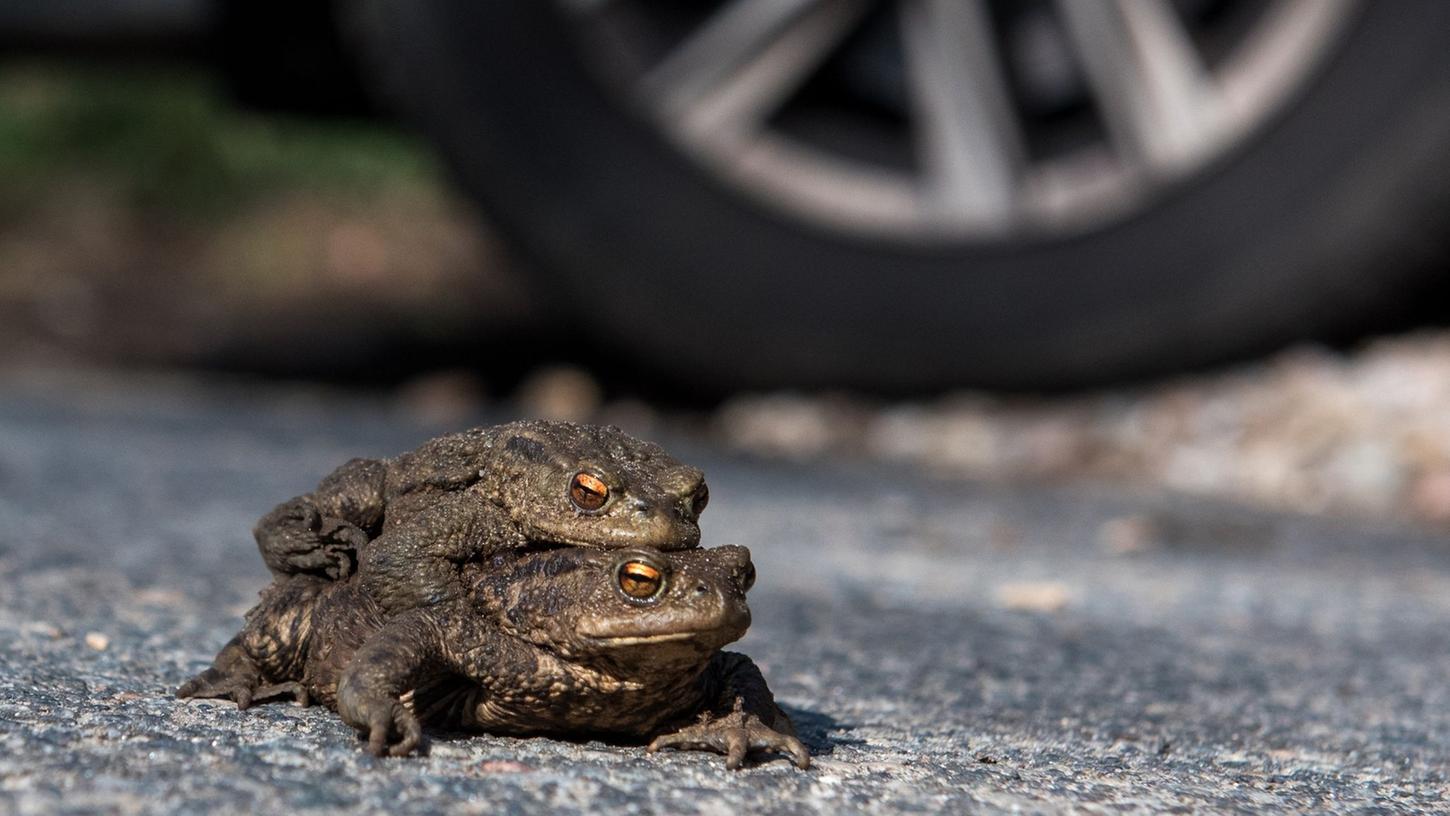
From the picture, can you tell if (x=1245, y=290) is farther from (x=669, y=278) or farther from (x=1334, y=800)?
(x=1334, y=800)

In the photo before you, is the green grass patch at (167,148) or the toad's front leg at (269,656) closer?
the toad's front leg at (269,656)

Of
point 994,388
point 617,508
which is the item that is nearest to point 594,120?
point 994,388

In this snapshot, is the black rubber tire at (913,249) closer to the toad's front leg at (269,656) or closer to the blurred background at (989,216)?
the blurred background at (989,216)

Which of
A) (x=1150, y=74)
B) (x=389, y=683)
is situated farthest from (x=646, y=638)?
(x=1150, y=74)

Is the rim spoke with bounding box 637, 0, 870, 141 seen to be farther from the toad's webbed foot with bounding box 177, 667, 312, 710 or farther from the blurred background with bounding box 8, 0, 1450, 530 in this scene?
the toad's webbed foot with bounding box 177, 667, 312, 710

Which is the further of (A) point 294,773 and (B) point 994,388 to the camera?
(B) point 994,388

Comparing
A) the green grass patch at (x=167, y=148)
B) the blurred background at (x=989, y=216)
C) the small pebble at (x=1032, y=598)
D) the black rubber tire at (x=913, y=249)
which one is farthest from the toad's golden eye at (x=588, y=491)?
the green grass patch at (x=167, y=148)
